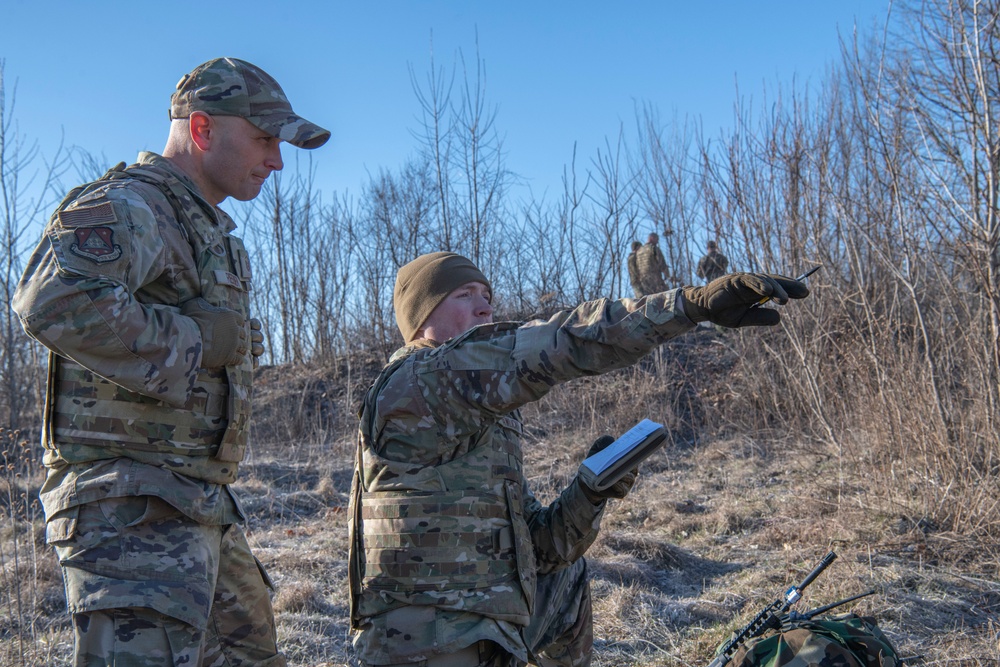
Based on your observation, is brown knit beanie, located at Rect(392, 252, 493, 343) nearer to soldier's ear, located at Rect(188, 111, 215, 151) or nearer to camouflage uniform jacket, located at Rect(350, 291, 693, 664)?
camouflage uniform jacket, located at Rect(350, 291, 693, 664)

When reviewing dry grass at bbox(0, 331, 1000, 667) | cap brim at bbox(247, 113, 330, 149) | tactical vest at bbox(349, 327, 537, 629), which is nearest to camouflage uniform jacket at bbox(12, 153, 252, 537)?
cap brim at bbox(247, 113, 330, 149)

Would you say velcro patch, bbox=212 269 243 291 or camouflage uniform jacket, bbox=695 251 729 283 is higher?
camouflage uniform jacket, bbox=695 251 729 283

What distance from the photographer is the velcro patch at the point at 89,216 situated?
189 centimetres

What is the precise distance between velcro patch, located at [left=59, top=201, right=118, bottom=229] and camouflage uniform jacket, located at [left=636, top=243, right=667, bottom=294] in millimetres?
11232

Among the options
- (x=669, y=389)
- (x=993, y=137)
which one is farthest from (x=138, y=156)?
(x=669, y=389)

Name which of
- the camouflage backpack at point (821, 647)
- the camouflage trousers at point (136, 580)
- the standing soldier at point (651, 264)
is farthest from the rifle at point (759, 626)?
the standing soldier at point (651, 264)

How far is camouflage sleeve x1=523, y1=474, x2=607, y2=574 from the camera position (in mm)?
2680

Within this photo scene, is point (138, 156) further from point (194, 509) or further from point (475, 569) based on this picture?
point (475, 569)

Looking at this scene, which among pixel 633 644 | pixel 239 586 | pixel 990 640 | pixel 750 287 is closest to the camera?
pixel 750 287

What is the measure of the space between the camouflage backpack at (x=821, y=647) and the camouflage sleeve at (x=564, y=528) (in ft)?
2.02

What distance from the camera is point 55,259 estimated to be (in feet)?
6.03

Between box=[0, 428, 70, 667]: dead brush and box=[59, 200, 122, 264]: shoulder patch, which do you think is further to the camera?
box=[0, 428, 70, 667]: dead brush

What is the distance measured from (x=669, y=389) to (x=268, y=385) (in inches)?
284

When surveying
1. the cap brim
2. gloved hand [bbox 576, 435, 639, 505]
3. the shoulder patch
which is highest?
the cap brim
